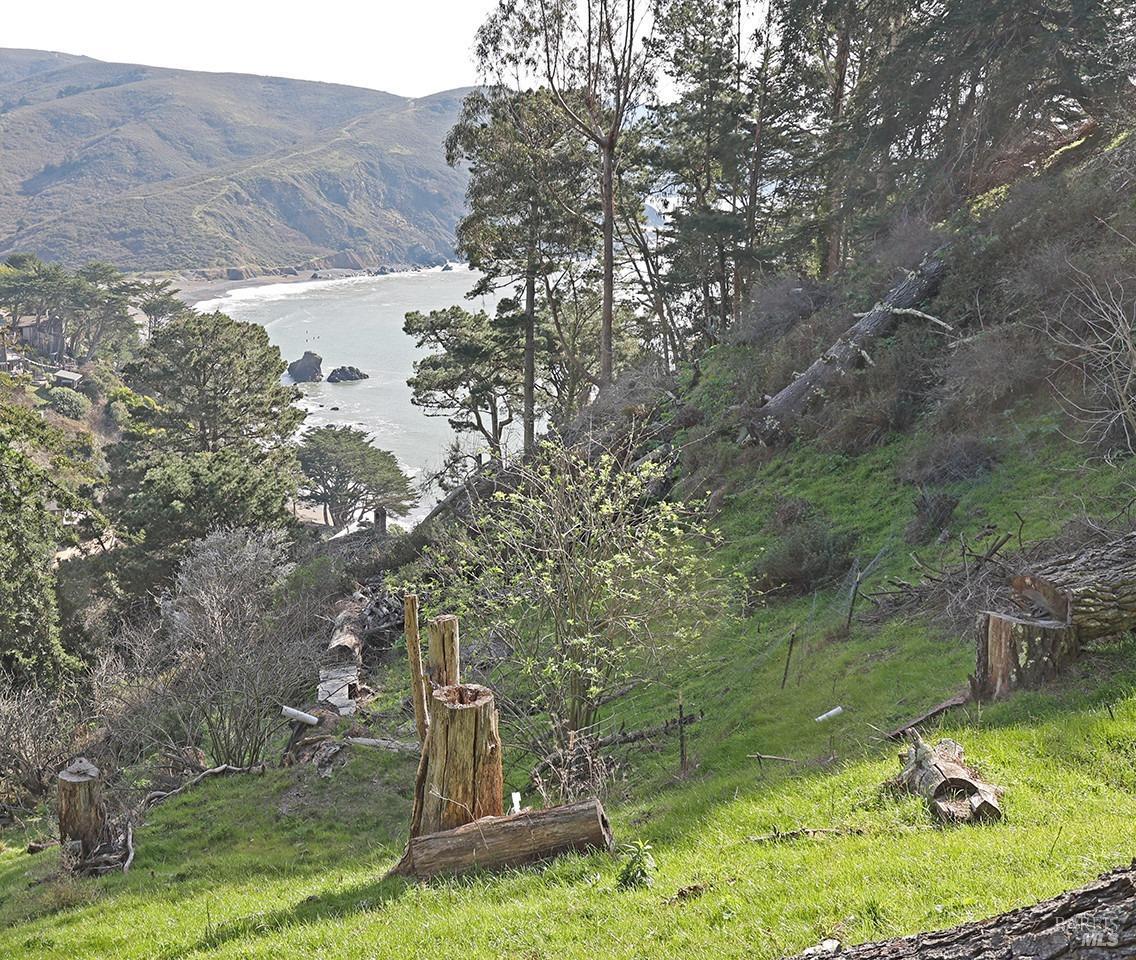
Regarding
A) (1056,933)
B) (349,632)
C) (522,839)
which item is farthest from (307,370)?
(1056,933)

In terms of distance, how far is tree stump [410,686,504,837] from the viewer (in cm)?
700

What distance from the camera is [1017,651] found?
24.7ft

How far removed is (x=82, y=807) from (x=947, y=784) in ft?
34.6

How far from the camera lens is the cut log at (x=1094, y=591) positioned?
7199 millimetres

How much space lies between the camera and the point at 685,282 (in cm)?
3027

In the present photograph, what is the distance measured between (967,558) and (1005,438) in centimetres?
410

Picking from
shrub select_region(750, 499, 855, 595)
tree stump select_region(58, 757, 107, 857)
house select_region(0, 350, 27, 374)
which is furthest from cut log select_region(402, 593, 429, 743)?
house select_region(0, 350, 27, 374)

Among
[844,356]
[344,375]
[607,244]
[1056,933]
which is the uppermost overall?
[607,244]

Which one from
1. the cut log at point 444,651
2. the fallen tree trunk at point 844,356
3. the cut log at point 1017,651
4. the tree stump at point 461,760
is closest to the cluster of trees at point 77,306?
the fallen tree trunk at point 844,356

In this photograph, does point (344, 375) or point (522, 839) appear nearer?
point (522, 839)

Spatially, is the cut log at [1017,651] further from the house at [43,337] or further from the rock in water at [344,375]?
the house at [43,337]

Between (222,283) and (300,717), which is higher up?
(222,283)

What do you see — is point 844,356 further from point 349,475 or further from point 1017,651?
point 349,475

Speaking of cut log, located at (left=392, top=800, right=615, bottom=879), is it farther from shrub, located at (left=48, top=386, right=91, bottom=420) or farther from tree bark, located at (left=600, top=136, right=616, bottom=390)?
shrub, located at (left=48, top=386, right=91, bottom=420)
